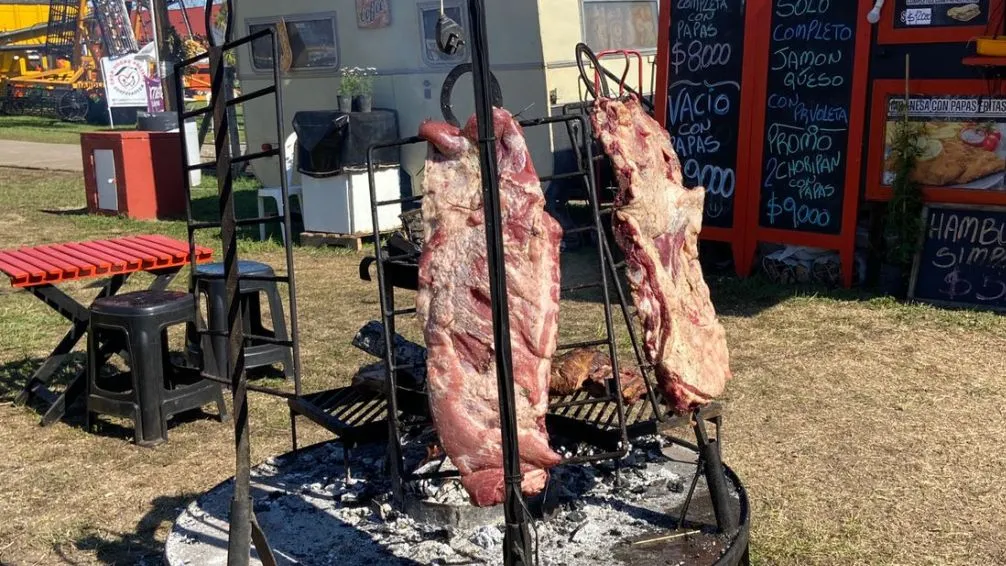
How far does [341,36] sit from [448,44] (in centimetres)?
944

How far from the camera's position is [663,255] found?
333cm

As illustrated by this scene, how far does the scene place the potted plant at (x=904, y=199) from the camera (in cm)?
753

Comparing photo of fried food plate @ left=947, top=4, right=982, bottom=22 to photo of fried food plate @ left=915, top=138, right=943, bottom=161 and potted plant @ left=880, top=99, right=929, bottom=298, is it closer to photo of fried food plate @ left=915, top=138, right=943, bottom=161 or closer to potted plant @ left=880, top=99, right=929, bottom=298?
potted plant @ left=880, top=99, right=929, bottom=298

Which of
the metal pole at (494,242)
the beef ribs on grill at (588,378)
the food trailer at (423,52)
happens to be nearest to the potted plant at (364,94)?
the food trailer at (423,52)

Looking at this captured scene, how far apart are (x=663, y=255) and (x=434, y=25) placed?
7.39 meters

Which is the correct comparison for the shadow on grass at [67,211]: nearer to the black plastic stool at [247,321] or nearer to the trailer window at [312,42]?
the trailer window at [312,42]

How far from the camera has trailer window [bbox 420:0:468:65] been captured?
10188 millimetres

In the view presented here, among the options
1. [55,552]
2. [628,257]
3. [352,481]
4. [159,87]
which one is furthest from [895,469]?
[159,87]

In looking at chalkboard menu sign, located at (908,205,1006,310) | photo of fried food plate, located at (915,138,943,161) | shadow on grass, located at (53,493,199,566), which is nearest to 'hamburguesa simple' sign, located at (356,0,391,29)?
photo of fried food plate, located at (915,138,943,161)

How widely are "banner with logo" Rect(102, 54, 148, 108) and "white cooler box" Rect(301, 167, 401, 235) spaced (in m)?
14.8

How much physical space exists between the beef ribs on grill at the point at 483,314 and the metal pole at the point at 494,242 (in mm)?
468

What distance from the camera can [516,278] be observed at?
295cm

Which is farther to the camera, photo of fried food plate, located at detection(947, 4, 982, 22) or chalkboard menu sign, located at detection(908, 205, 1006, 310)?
chalkboard menu sign, located at detection(908, 205, 1006, 310)

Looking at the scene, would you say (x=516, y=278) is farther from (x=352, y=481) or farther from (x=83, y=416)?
(x=83, y=416)
